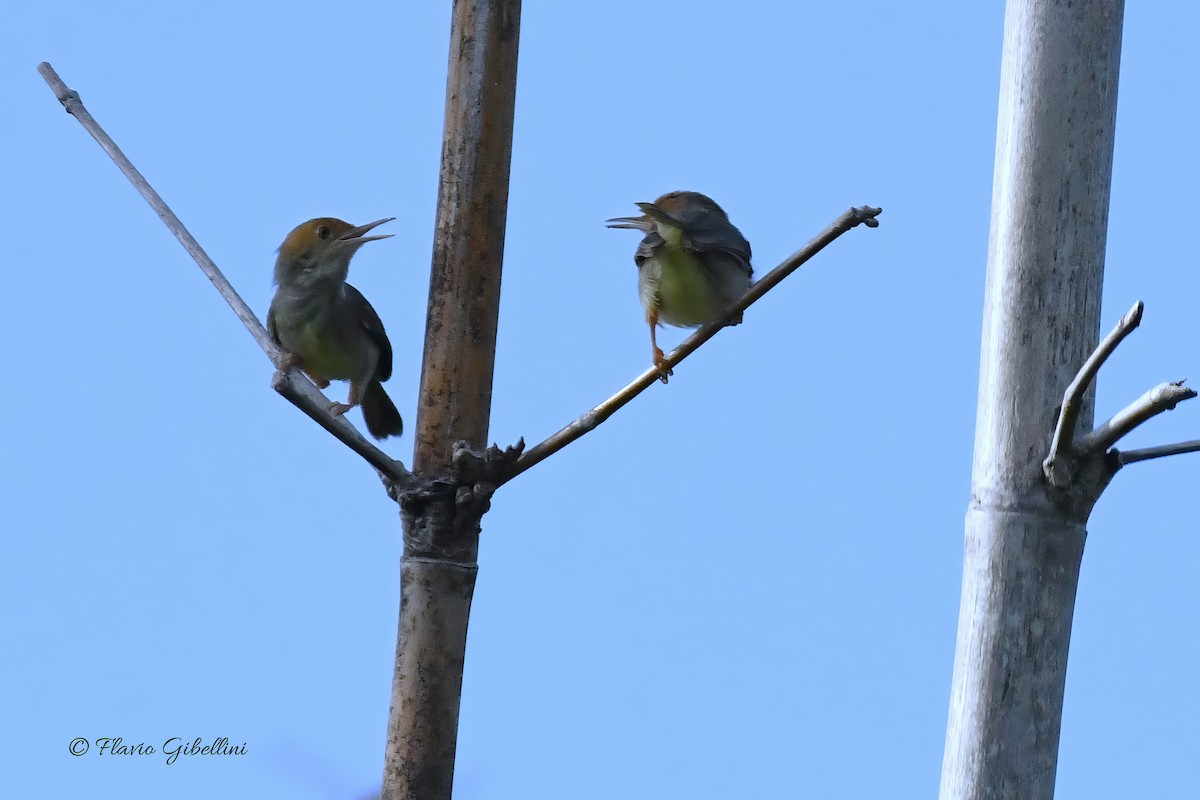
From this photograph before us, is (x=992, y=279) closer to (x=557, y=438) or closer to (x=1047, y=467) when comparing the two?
(x=1047, y=467)

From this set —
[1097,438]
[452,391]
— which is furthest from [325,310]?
[1097,438]

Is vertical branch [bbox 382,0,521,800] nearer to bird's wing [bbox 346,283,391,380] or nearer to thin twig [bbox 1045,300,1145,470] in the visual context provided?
thin twig [bbox 1045,300,1145,470]

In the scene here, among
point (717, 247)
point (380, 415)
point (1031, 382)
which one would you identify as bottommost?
point (1031, 382)

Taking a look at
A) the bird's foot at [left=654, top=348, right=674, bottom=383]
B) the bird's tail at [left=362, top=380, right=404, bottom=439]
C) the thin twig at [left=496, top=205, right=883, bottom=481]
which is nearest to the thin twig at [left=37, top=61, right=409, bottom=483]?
the thin twig at [left=496, top=205, right=883, bottom=481]

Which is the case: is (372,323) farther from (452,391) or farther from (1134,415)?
(1134,415)

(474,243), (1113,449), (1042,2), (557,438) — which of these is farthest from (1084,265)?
(474,243)

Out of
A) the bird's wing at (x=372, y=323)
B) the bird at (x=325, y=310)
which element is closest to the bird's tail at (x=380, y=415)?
the bird's wing at (x=372, y=323)

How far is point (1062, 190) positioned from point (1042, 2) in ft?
1.64

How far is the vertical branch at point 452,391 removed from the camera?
371cm

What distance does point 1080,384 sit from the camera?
3.04 m

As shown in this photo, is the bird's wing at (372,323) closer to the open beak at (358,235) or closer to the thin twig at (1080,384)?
the open beak at (358,235)

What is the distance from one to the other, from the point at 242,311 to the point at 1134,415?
2.48 m

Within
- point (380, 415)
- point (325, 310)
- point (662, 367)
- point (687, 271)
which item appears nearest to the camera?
point (662, 367)

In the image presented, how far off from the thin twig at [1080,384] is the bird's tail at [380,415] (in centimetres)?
400
